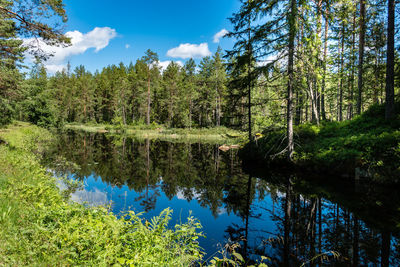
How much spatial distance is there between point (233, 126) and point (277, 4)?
9.12 m

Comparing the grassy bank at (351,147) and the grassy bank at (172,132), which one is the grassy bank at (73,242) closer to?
the grassy bank at (351,147)

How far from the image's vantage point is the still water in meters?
4.77

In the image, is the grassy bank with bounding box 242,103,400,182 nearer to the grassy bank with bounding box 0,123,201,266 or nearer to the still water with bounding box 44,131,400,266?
the still water with bounding box 44,131,400,266

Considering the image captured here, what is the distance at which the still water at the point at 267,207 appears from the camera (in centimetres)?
477

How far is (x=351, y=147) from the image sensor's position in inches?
408

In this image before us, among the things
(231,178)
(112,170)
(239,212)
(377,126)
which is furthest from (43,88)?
(377,126)

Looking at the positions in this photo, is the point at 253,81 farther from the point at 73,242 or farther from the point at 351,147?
the point at 73,242

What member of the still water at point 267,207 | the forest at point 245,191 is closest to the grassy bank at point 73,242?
the forest at point 245,191

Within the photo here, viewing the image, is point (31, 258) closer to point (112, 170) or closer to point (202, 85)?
point (112, 170)

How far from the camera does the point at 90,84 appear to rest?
60750 millimetres

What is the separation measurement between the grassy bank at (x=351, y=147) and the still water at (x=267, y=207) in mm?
764

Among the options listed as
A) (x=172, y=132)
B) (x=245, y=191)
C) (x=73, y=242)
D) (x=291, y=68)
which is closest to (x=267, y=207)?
(x=245, y=191)

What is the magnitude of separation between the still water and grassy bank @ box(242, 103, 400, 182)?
2.51ft

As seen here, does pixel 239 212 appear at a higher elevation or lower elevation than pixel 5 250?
lower
